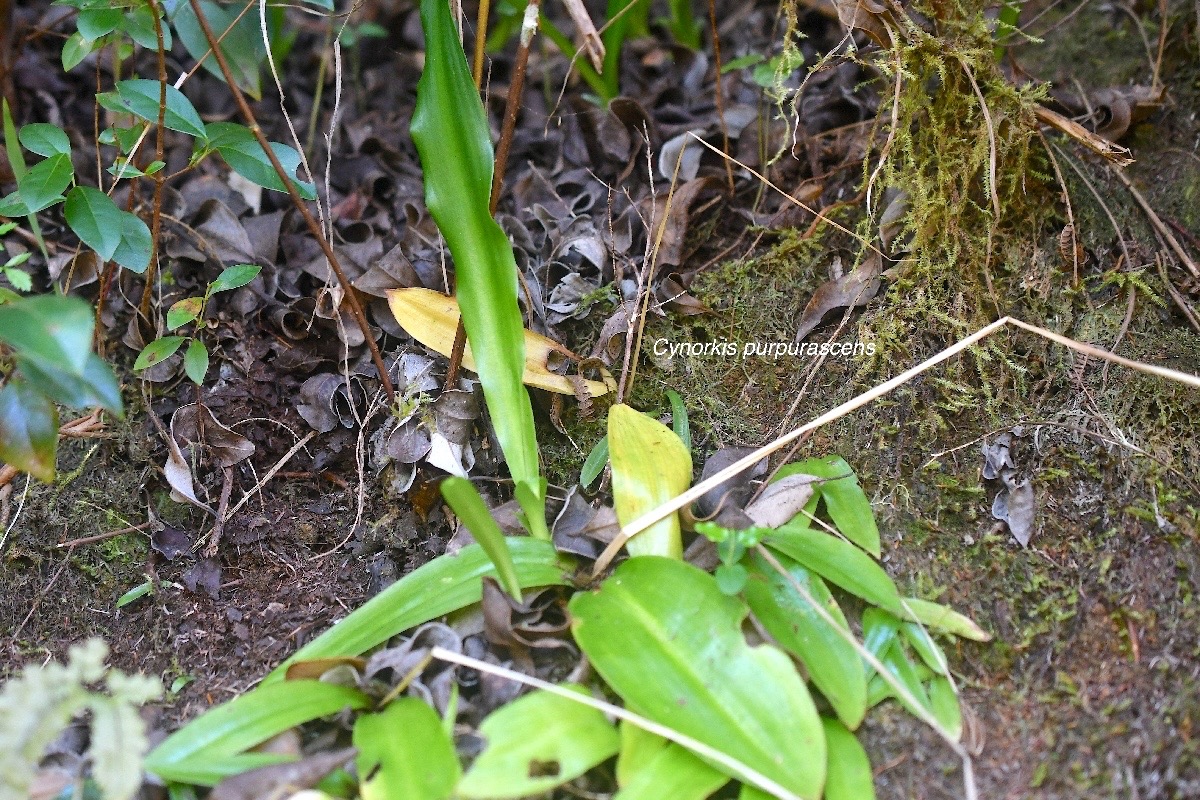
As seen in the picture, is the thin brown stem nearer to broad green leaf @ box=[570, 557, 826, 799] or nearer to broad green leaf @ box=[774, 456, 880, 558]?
broad green leaf @ box=[570, 557, 826, 799]

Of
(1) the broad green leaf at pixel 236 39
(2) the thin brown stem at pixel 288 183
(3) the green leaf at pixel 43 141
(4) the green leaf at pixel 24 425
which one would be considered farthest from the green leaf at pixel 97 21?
(4) the green leaf at pixel 24 425

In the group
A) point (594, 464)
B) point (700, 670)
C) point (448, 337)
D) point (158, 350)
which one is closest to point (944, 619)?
point (700, 670)

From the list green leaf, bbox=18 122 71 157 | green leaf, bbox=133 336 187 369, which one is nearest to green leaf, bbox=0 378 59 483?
green leaf, bbox=133 336 187 369

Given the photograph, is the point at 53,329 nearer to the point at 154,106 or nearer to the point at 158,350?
the point at 158,350

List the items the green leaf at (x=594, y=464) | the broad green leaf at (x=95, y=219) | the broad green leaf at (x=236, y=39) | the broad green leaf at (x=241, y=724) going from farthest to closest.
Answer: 1. the broad green leaf at (x=236, y=39)
2. the green leaf at (x=594, y=464)
3. the broad green leaf at (x=95, y=219)
4. the broad green leaf at (x=241, y=724)

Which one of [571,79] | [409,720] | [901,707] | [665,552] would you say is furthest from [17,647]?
[571,79]

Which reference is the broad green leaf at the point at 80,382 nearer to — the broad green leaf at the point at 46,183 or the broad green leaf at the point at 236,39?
the broad green leaf at the point at 46,183

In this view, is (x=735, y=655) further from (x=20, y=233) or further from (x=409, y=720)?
(x=20, y=233)
